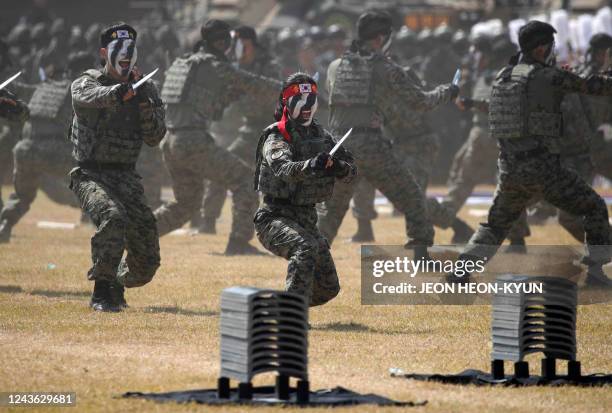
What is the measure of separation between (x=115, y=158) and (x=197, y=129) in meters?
4.36

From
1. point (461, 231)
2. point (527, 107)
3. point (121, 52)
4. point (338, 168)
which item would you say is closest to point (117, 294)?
point (121, 52)

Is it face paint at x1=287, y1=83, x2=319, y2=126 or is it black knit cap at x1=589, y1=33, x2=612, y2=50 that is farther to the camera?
black knit cap at x1=589, y1=33, x2=612, y2=50

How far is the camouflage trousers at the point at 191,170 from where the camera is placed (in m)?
16.5

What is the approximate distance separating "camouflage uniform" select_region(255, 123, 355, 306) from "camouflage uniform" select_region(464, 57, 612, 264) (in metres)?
2.39

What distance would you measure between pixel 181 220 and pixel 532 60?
5.06 meters

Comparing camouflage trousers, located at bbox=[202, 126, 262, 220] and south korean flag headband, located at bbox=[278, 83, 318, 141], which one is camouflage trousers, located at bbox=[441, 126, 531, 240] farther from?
south korean flag headband, located at bbox=[278, 83, 318, 141]

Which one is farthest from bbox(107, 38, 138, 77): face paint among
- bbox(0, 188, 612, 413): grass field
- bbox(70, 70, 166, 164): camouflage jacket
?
bbox(0, 188, 612, 413): grass field

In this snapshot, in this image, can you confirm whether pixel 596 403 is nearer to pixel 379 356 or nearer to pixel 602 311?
pixel 379 356

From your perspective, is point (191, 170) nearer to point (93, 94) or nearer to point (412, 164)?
point (412, 164)

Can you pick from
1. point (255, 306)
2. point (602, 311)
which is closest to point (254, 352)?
point (255, 306)

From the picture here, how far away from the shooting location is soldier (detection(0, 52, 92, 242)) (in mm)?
18344

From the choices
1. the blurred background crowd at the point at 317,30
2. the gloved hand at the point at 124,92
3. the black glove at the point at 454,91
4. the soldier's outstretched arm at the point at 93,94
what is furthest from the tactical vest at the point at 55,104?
the gloved hand at the point at 124,92

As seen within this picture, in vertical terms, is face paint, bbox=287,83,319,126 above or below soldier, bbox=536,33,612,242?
below

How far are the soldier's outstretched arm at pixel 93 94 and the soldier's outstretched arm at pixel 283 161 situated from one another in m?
1.51
